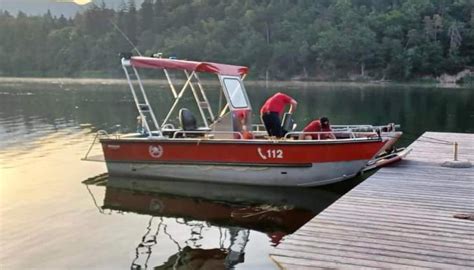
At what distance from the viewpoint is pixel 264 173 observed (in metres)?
12.4

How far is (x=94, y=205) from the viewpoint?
38.0 ft

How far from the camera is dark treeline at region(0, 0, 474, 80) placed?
Answer: 9038cm

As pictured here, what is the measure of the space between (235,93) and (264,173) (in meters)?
2.09

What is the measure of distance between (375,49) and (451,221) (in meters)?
86.9

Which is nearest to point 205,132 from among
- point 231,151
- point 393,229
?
point 231,151

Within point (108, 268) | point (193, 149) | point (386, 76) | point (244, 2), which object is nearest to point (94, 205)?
point (193, 149)

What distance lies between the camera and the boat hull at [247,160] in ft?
39.3

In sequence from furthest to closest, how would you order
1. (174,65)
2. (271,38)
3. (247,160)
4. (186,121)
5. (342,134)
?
(271,38), (186,121), (174,65), (342,134), (247,160)

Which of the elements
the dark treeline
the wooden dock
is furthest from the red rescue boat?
the dark treeline

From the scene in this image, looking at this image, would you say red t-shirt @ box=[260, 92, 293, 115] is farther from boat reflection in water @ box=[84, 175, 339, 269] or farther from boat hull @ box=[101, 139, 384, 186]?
boat reflection in water @ box=[84, 175, 339, 269]

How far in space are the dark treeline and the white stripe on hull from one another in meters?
78.3

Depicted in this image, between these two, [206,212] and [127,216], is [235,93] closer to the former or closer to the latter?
[206,212]

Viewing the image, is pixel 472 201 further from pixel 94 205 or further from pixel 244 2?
pixel 244 2

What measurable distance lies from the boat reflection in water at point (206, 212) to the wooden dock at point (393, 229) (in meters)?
1.46
